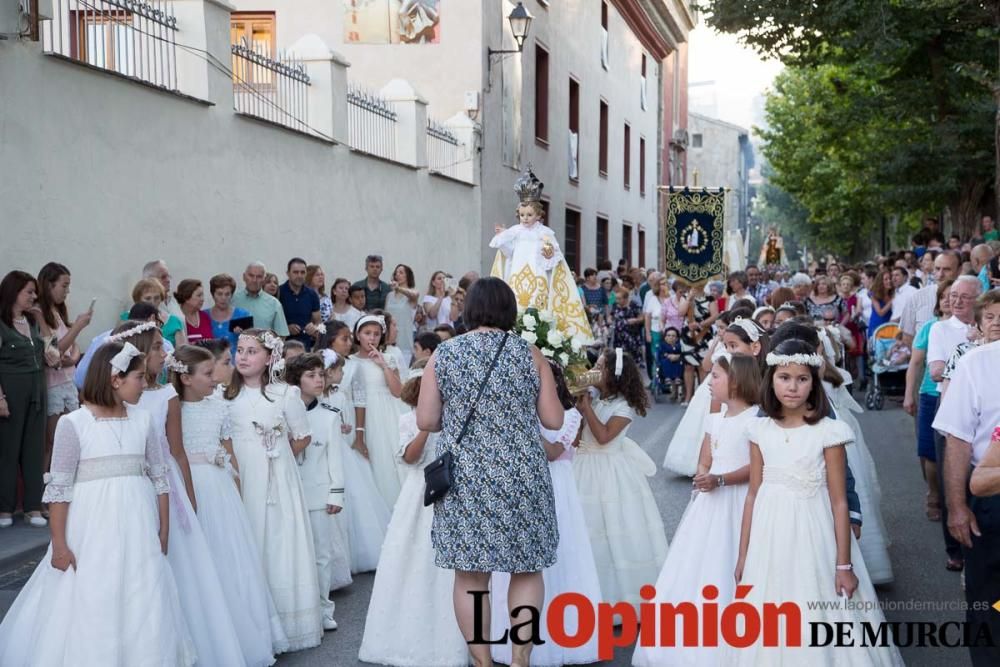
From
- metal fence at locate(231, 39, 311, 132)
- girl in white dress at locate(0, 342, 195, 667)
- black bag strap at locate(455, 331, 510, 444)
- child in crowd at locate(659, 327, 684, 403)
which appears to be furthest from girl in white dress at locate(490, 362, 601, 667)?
child in crowd at locate(659, 327, 684, 403)

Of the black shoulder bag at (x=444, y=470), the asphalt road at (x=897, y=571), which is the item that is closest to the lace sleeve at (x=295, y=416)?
the asphalt road at (x=897, y=571)

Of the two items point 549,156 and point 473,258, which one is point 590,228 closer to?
point 549,156

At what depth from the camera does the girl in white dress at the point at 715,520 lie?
19.5 ft

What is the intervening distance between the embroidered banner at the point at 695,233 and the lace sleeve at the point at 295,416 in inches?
737

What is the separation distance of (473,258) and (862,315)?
6.74m

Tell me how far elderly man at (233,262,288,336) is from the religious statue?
262 centimetres

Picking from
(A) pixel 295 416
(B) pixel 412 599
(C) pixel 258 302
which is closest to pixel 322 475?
(A) pixel 295 416

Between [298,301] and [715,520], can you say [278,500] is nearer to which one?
[715,520]

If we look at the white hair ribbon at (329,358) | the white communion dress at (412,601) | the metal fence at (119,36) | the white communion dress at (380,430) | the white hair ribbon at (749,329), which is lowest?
the white communion dress at (412,601)

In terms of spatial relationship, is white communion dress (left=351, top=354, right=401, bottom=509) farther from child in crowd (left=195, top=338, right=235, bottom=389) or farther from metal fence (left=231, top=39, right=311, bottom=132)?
metal fence (left=231, top=39, right=311, bottom=132)

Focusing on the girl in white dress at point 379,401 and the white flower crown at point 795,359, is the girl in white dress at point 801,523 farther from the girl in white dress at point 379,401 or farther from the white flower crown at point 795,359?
the girl in white dress at point 379,401

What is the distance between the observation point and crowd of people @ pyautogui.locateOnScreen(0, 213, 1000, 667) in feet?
17.0

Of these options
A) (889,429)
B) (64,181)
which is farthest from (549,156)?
(64,181)

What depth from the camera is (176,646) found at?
532 cm
